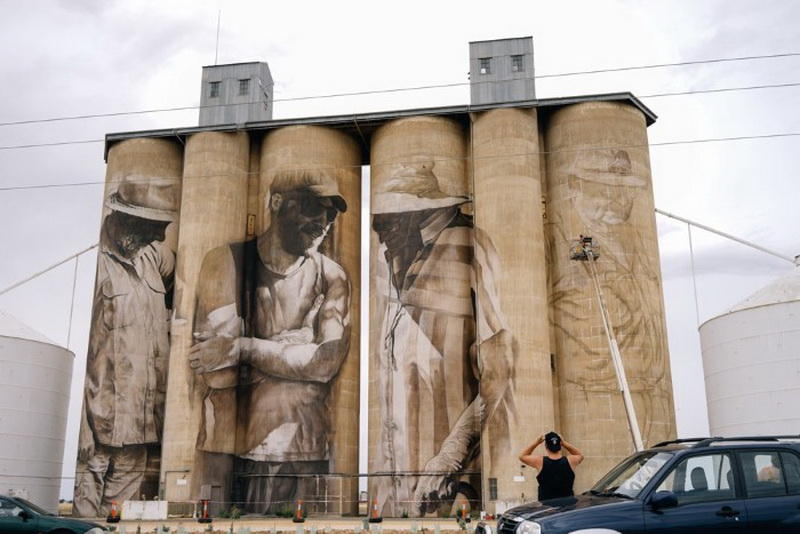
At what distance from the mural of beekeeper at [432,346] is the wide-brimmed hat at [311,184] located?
275cm

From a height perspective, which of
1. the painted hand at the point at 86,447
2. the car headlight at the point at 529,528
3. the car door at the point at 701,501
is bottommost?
the car headlight at the point at 529,528

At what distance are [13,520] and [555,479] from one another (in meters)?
11.1

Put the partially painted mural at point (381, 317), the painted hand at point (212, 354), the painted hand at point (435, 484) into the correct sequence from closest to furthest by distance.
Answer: the painted hand at point (435, 484) < the partially painted mural at point (381, 317) < the painted hand at point (212, 354)

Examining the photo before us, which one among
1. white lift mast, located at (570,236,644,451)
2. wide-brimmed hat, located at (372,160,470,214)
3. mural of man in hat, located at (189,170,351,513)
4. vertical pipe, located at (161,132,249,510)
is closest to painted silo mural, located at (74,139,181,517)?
vertical pipe, located at (161,132,249,510)

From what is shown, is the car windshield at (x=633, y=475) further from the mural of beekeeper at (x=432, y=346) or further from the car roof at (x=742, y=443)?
the mural of beekeeper at (x=432, y=346)

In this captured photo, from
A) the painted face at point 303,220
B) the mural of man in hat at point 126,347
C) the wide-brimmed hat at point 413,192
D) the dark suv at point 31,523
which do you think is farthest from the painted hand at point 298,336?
the dark suv at point 31,523

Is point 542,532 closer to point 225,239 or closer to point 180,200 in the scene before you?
point 225,239

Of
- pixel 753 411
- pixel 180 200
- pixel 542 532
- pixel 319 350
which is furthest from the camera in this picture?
pixel 180 200

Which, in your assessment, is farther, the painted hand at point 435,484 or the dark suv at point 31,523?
the painted hand at point 435,484

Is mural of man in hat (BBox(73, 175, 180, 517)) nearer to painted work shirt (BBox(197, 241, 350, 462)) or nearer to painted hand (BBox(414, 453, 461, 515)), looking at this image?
painted work shirt (BBox(197, 241, 350, 462))

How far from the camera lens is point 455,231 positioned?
136 feet

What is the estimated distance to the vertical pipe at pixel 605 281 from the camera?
3750cm

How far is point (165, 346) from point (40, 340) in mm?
6554

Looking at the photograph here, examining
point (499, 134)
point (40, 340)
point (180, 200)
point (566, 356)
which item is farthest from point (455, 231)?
point (40, 340)
